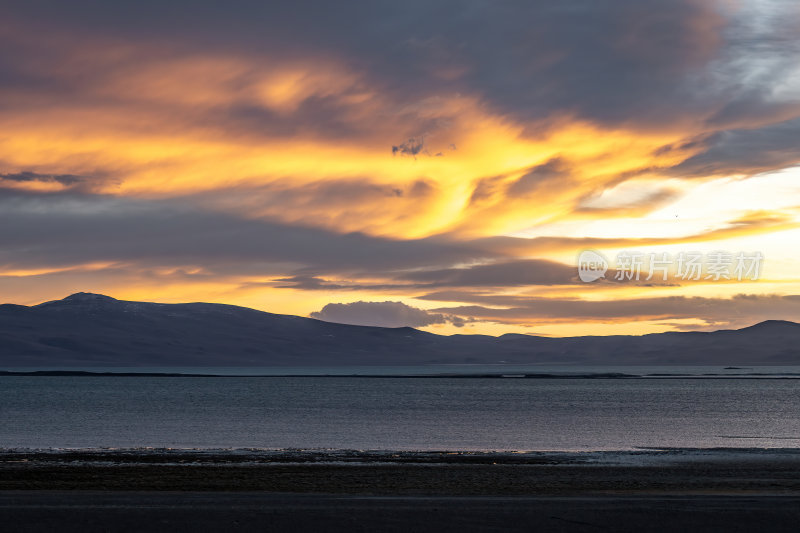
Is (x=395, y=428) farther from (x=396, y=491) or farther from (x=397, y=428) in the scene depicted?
(x=396, y=491)

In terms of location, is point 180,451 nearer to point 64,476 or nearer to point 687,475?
point 64,476

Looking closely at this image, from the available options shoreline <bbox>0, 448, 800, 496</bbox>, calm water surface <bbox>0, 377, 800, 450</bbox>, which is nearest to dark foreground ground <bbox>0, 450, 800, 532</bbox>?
shoreline <bbox>0, 448, 800, 496</bbox>

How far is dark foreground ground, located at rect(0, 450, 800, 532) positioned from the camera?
22.0 meters

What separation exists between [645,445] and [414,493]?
35.7m

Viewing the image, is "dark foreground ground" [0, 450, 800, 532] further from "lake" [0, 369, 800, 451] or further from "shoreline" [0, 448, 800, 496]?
"lake" [0, 369, 800, 451]

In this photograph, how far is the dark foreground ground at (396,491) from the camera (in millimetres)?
22031

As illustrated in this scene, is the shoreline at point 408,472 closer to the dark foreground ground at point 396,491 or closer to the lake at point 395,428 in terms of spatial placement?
the dark foreground ground at point 396,491

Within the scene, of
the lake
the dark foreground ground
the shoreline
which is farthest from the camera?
the lake

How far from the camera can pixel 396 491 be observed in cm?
3042

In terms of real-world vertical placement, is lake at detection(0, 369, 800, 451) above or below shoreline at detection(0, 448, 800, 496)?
below

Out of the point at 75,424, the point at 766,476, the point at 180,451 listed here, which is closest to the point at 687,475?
the point at 766,476

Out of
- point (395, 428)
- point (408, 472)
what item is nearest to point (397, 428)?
point (395, 428)

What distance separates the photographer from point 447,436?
2731 inches

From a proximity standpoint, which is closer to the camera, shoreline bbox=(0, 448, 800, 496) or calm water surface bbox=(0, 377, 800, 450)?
shoreline bbox=(0, 448, 800, 496)
